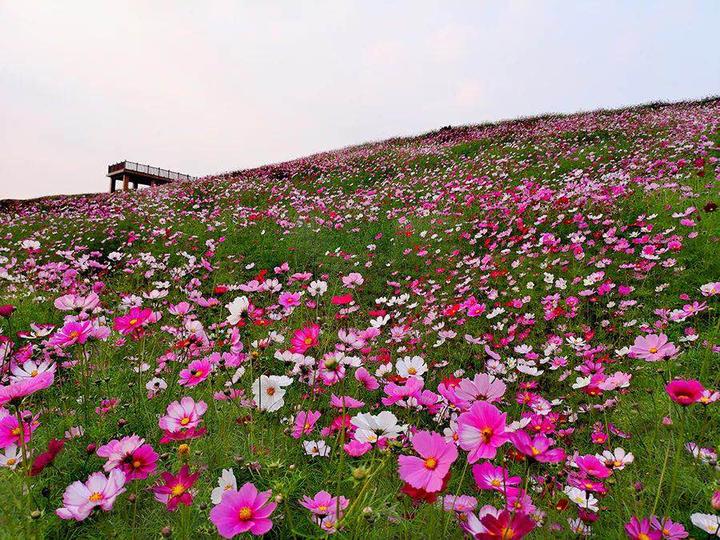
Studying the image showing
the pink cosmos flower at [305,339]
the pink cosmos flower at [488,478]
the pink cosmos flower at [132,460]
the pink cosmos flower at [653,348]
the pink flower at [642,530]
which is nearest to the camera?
the pink flower at [642,530]

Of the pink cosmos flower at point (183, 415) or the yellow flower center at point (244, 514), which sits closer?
the yellow flower center at point (244, 514)

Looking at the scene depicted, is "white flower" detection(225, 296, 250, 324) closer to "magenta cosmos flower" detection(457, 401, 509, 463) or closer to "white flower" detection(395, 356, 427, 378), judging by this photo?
"white flower" detection(395, 356, 427, 378)

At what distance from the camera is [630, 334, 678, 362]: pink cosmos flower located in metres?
1.39

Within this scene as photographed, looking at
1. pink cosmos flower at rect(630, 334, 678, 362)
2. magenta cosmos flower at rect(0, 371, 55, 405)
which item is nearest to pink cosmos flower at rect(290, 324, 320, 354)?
magenta cosmos flower at rect(0, 371, 55, 405)

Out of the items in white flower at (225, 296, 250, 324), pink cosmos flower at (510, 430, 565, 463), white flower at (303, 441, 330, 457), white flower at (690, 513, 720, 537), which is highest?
white flower at (225, 296, 250, 324)

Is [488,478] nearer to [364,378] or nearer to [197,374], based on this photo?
[364,378]

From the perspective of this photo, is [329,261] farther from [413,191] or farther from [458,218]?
[413,191]

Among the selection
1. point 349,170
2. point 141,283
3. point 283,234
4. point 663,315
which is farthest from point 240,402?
point 349,170

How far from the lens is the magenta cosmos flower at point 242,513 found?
0.88m

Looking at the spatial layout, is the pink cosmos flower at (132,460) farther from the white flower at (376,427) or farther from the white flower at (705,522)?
the white flower at (705,522)

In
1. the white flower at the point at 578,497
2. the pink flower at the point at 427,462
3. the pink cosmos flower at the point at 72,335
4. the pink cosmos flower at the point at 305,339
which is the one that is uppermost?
the pink cosmos flower at the point at 72,335

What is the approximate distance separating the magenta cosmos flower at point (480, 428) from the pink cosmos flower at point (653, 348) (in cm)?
78

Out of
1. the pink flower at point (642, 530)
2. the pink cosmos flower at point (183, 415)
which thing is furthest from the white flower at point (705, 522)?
the pink cosmos flower at point (183, 415)

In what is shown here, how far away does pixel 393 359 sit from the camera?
10.6 ft
